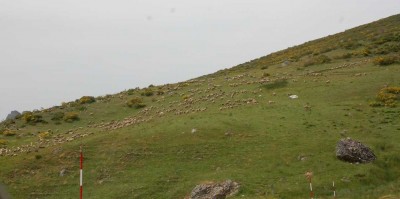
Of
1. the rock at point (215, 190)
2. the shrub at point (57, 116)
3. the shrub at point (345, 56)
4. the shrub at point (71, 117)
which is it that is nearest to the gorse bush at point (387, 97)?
the rock at point (215, 190)

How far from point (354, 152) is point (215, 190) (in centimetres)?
1092

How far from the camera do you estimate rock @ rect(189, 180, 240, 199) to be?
27.9 meters

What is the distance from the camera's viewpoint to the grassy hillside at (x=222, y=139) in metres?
30.5

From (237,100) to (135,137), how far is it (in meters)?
14.1

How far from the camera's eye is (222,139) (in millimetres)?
37719

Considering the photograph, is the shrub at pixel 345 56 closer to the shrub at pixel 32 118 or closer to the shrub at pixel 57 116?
the shrub at pixel 57 116

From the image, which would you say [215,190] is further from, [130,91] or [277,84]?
[130,91]

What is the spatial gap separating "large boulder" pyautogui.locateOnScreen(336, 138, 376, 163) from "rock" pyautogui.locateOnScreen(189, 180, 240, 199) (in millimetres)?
8625

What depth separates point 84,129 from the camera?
47.8 metres

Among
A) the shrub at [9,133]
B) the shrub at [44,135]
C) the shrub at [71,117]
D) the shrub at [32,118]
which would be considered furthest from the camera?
the shrub at [32,118]

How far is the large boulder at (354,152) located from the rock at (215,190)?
8625mm

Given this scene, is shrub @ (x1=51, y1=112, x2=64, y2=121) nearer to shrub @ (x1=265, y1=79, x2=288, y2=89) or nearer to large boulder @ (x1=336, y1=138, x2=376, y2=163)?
shrub @ (x1=265, y1=79, x2=288, y2=89)

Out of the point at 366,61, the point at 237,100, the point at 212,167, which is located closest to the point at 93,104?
the point at 237,100

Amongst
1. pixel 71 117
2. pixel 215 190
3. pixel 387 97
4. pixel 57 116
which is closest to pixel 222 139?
pixel 215 190
